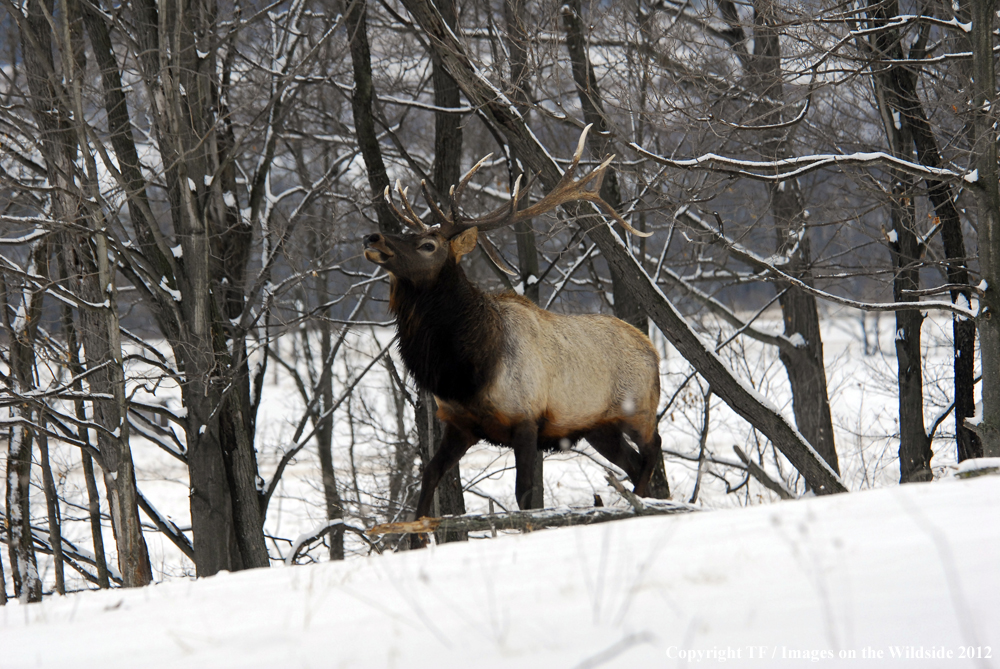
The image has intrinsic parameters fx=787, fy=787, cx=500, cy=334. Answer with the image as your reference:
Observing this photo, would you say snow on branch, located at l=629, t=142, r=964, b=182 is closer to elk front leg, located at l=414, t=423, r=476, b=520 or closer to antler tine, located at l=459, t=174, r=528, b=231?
antler tine, located at l=459, t=174, r=528, b=231

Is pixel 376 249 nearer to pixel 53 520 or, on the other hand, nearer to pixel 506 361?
pixel 506 361

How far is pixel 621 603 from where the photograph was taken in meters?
2.04

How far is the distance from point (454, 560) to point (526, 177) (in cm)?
841

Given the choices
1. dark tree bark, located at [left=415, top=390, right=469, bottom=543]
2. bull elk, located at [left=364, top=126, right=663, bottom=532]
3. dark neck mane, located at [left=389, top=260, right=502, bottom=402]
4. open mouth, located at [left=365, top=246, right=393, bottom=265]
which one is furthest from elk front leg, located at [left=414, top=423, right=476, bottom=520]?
dark tree bark, located at [left=415, top=390, right=469, bottom=543]

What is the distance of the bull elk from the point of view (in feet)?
18.0

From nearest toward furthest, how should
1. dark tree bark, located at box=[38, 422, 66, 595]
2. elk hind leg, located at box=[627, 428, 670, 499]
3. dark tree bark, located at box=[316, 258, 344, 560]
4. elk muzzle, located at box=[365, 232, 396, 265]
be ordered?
elk muzzle, located at box=[365, 232, 396, 265] → elk hind leg, located at box=[627, 428, 670, 499] → dark tree bark, located at box=[38, 422, 66, 595] → dark tree bark, located at box=[316, 258, 344, 560]

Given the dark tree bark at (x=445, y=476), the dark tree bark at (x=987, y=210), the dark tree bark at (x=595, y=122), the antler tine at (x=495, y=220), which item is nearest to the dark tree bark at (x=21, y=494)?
the dark tree bark at (x=445, y=476)

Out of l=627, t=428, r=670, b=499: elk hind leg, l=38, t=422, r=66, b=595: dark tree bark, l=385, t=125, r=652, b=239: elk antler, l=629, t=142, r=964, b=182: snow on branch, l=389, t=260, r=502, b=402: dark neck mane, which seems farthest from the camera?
l=38, t=422, r=66, b=595: dark tree bark

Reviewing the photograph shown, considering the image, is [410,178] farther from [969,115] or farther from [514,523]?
[514,523]

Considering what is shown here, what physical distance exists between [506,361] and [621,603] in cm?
357

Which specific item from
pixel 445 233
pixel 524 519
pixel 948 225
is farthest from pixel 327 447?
pixel 524 519

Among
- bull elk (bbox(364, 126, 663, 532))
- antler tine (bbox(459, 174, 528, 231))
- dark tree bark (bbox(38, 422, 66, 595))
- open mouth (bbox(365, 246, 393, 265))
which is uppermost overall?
antler tine (bbox(459, 174, 528, 231))

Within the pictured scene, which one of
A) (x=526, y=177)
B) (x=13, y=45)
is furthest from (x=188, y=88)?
(x=526, y=177)

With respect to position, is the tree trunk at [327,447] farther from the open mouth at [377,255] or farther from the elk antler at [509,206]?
the open mouth at [377,255]
